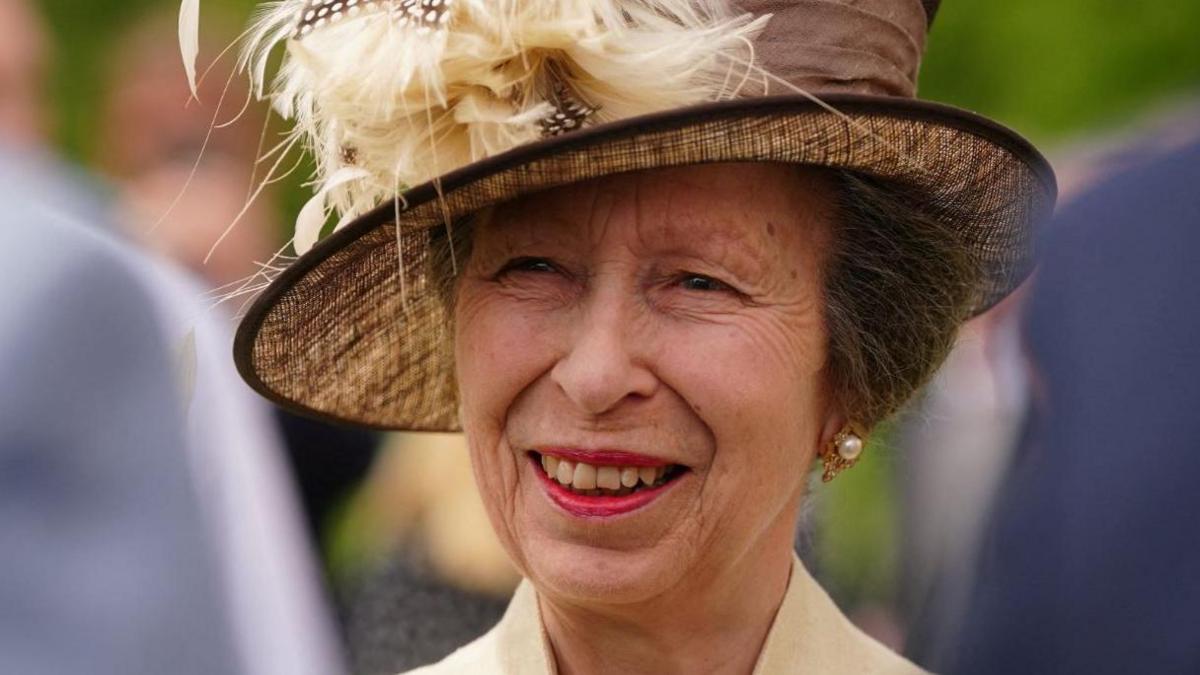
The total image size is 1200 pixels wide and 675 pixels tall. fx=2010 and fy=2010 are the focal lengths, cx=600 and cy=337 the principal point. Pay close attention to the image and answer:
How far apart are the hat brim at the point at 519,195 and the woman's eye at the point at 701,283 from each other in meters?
0.23

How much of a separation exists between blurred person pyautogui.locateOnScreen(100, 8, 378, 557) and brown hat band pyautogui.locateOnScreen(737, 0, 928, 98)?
10.7ft

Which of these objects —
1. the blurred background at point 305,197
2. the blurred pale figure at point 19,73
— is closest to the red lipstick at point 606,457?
the blurred background at point 305,197

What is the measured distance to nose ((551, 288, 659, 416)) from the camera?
123 inches

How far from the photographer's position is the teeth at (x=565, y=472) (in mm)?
3225

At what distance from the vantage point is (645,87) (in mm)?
2994

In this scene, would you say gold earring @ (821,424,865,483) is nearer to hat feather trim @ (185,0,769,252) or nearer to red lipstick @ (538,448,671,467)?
red lipstick @ (538,448,671,467)

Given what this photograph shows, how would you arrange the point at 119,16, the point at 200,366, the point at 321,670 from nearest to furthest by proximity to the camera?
the point at 200,366 < the point at 321,670 < the point at 119,16

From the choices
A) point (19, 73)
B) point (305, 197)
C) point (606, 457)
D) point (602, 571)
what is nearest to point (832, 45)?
point (606, 457)

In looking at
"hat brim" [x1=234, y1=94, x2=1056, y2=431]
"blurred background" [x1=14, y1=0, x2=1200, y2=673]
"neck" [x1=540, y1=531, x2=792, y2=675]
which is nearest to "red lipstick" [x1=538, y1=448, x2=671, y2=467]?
"neck" [x1=540, y1=531, x2=792, y2=675]

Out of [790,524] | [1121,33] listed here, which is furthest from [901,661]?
[1121,33]

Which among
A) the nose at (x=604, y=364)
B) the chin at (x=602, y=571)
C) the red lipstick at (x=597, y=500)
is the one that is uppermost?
the nose at (x=604, y=364)

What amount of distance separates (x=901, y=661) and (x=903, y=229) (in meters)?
0.81

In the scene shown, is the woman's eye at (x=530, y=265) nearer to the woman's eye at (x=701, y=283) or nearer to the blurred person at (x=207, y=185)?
the woman's eye at (x=701, y=283)

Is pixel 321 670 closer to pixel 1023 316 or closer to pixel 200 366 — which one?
pixel 200 366
